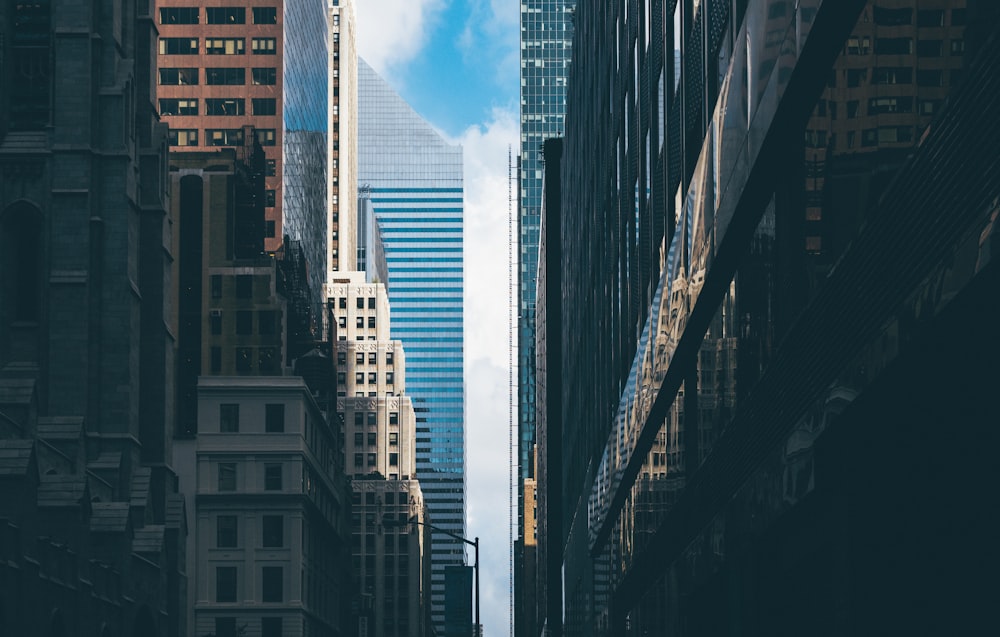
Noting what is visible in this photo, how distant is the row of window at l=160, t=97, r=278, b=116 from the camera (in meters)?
146

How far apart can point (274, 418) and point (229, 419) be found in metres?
3.48

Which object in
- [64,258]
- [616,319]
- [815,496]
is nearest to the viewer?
[815,496]

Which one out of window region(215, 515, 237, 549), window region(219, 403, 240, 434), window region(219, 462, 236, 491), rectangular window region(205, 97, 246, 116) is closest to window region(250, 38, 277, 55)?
rectangular window region(205, 97, 246, 116)

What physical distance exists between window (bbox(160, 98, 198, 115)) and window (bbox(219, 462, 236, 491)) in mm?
47331

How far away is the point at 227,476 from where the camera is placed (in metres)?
112

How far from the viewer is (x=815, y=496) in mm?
15547

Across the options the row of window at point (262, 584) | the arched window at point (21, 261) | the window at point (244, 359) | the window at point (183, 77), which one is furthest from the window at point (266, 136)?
the arched window at point (21, 261)

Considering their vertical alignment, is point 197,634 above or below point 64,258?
below

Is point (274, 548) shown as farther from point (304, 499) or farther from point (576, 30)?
point (576, 30)

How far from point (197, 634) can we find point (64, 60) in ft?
171

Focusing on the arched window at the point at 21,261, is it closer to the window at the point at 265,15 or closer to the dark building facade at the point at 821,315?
the dark building facade at the point at 821,315

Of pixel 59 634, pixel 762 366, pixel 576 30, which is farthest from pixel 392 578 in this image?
pixel 762 366

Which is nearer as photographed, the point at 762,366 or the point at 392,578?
the point at 762,366

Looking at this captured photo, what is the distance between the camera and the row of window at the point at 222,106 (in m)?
146
